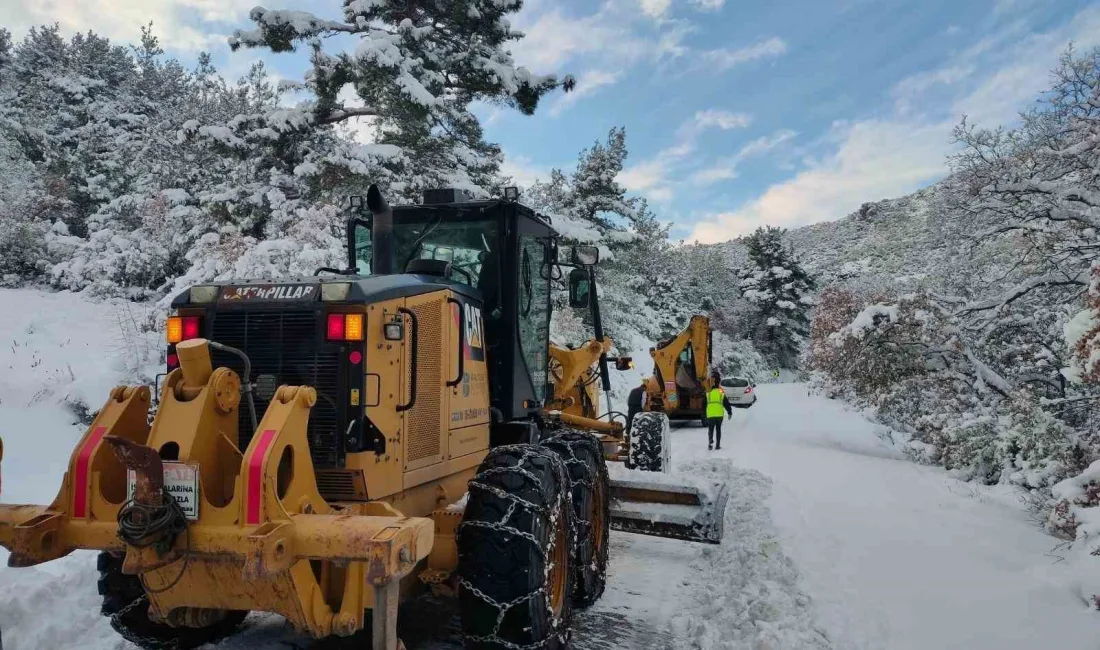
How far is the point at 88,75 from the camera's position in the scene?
3058cm

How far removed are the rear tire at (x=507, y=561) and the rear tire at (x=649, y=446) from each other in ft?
15.9

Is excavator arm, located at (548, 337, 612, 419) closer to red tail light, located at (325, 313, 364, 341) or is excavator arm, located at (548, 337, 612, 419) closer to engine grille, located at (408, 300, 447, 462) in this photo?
engine grille, located at (408, 300, 447, 462)

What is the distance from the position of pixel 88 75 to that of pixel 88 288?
17.7 meters

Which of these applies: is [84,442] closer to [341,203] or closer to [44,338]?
[44,338]

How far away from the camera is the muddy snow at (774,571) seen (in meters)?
4.66

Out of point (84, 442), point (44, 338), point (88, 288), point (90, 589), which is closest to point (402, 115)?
point (44, 338)

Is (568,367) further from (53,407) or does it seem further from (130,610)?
(53,407)

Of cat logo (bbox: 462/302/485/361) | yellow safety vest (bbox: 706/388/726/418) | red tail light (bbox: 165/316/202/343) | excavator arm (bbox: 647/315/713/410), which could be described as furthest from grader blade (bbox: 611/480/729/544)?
excavator arm (bbox: 647/315/713/410)

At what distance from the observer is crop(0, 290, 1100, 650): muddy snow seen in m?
4.66

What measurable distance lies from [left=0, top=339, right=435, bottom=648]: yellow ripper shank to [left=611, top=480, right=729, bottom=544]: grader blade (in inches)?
134

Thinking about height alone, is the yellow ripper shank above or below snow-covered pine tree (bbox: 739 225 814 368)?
below

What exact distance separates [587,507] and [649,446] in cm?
376

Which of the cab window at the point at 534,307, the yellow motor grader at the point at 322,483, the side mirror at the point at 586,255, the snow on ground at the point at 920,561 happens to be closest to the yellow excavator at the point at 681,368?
the snow on ground at the point at 920,561

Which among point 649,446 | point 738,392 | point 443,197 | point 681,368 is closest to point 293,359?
point 443,197
